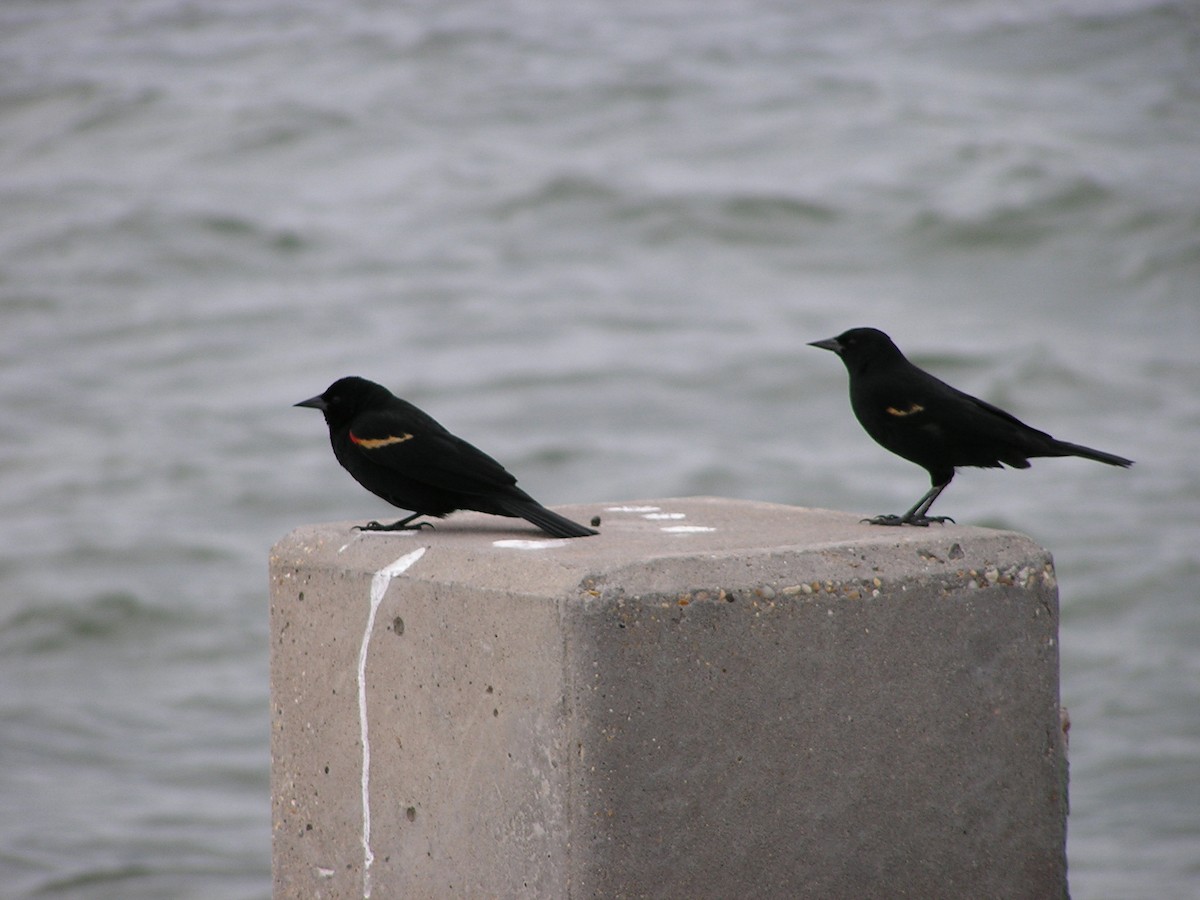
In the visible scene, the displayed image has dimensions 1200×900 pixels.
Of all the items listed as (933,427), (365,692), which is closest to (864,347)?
(933,427)

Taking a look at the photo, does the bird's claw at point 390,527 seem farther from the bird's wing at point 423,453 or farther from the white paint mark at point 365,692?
the white paint mark at point 365,692

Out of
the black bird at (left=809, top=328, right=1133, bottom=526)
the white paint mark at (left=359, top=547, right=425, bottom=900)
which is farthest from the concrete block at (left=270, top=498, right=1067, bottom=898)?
the black bird at (left=809, top=328, right=1133, bottom=526)

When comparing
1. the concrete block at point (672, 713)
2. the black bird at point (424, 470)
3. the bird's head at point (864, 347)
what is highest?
the bird's head at point (864, 347)

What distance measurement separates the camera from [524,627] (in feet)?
9.34

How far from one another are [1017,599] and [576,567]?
98 centimetres

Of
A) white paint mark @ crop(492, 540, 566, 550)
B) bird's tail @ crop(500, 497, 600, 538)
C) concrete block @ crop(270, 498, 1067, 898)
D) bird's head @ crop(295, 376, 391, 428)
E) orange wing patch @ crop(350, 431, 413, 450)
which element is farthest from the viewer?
bird's head @ crop(295, 376, 391, 428)

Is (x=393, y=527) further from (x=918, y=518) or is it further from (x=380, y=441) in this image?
(x=918, y=518)

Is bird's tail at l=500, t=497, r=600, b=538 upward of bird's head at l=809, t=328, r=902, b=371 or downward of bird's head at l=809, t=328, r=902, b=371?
downward

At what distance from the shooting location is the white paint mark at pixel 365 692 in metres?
3.14

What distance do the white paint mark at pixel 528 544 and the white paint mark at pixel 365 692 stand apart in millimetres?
168

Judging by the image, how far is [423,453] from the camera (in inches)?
132

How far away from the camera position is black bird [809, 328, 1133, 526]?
3463 mm

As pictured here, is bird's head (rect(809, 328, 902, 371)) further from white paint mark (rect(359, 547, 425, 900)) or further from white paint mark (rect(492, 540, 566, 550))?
white paint mark (rect(359, 547, 425, 900))

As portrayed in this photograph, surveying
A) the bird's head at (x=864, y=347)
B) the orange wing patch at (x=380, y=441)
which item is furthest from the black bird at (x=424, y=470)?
the bird's head at (x=864, y=347)
